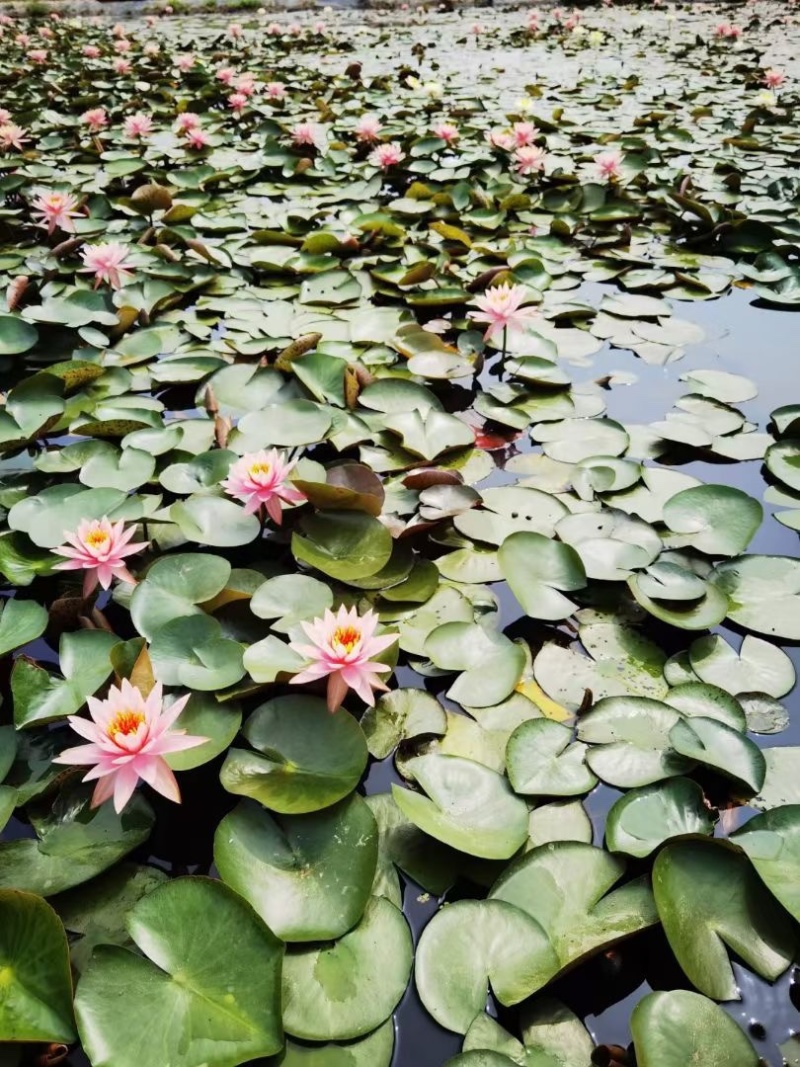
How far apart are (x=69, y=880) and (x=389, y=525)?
2.86ft

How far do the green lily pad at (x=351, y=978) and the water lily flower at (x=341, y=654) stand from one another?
305mm

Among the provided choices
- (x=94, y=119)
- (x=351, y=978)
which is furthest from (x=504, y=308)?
(x=94, y=119)

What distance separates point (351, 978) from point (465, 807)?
0.92ft

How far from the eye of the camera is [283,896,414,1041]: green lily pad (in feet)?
2.84

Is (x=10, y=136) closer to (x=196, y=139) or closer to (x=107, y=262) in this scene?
(x=196, y=139)

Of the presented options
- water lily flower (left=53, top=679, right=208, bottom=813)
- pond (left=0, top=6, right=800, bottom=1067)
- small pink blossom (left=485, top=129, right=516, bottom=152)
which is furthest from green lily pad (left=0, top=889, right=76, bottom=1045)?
small pink blossom (left=485, top=129, right=516, bottom=152)

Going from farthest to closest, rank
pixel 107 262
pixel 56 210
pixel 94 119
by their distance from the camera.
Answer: pixel 94 119 < pixel 56 210 < pixel 107 262

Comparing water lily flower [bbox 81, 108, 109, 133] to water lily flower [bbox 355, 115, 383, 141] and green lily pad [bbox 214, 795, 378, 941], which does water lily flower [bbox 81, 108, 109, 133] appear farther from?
green lily pad [bbox 214, 795, 378, 941]

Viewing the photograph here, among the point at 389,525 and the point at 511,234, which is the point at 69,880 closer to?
the point at 389,525

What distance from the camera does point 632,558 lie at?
150 centimetres

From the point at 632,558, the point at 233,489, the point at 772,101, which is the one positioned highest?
the point at 772,101

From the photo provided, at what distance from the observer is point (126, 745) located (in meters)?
0.99

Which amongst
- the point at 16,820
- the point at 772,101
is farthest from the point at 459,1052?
the point at 772,101

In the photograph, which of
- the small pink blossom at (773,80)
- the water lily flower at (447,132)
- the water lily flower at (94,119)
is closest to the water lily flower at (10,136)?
the water lily flower at (94,119)
